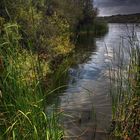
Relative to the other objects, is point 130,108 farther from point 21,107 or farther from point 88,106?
point 88,106

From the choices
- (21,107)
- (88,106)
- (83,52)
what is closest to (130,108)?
(21,107)

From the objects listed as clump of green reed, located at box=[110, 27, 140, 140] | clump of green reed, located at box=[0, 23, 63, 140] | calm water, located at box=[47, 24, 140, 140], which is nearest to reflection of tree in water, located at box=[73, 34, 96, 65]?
calm water, located at box=[47, 24, 140, 140]

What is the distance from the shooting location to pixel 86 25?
57.2 m

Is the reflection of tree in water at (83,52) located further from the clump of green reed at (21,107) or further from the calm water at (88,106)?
the clump of green reed at (21,107)

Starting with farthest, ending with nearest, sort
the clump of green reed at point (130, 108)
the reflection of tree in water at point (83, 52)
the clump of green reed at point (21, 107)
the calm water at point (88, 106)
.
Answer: the reflection of tree in water at point (83, 52) → the calm water at point (88, 106) → the clump of green reed at point (130, 108) → the clump of green reed at point (21, 107)

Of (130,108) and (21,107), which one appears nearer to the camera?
(21,107)

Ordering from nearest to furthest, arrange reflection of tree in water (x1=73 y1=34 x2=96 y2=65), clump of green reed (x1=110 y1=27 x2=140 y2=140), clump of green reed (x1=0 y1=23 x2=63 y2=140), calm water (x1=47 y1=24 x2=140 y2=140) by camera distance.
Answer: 1. clump of green reed (x1=0 y1=23 x2=63 y2=140)
2. clump of green reed (x1=110 y1=27 x2=140 y2=140)
3. calm water (x1=47 y1=24 x2=140 y2=140)
4. reflection of tree in water (x1=73 y1=34 x2=96 y2=65)

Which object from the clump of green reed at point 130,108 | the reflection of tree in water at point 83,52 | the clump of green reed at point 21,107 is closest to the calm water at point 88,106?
the clump of green reed at point 130,108

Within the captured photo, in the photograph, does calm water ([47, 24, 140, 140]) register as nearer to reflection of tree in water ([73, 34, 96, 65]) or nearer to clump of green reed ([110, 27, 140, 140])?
clump of green reed ([110, 27, 140, 140])

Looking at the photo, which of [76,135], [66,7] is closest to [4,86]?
[76,135]

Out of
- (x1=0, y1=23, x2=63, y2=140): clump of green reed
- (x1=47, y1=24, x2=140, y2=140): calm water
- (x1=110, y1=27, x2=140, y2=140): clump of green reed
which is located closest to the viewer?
(x1=0, y1=23, x2=63, y2=140): clump of green reed

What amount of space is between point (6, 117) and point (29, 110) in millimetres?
556

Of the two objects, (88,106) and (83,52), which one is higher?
(88,106)

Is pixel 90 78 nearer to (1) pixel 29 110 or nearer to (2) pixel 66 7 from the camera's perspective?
(1) pixel 29 110
